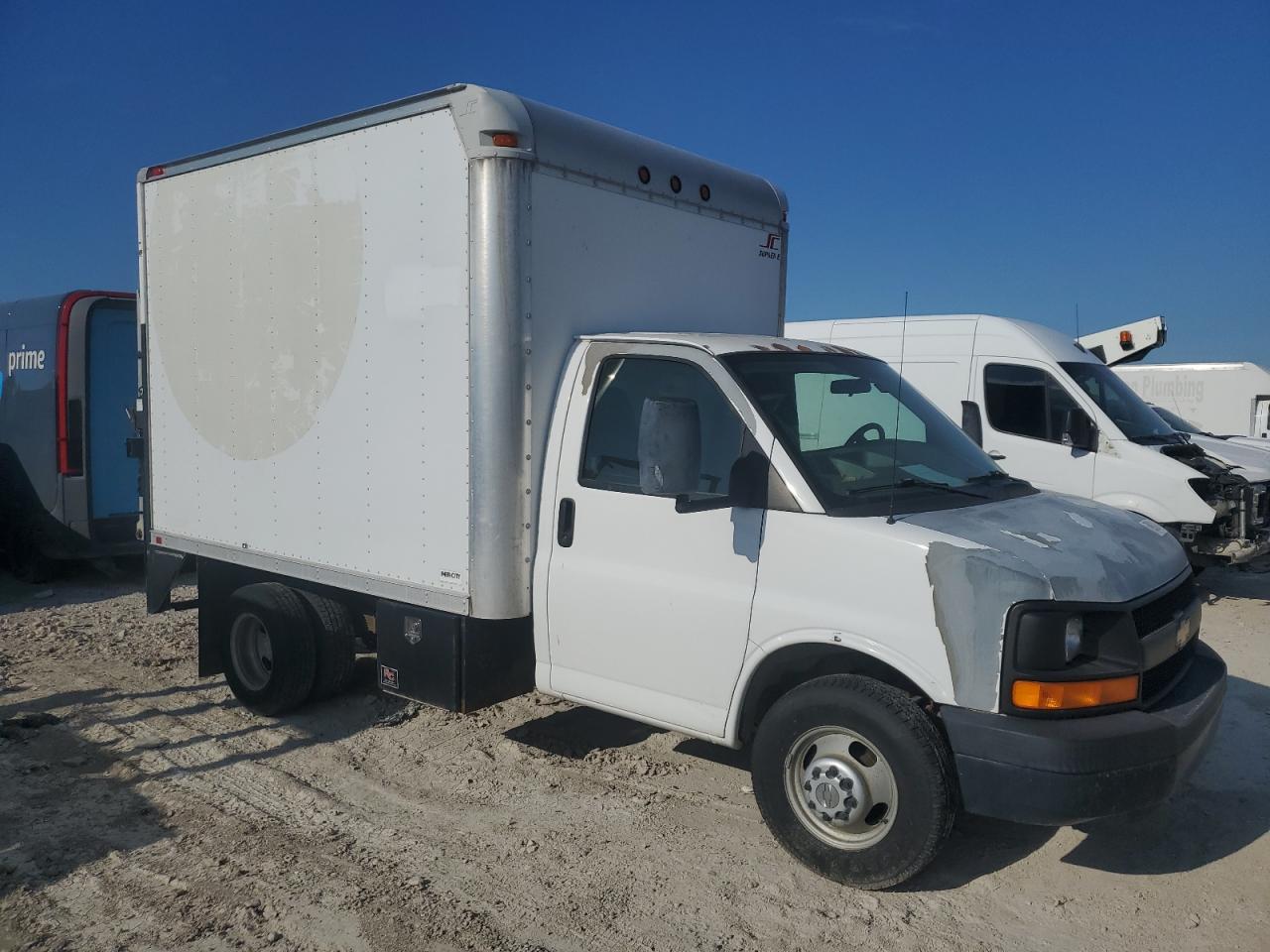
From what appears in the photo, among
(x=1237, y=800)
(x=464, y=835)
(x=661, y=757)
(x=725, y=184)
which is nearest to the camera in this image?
(x=464, y=835)

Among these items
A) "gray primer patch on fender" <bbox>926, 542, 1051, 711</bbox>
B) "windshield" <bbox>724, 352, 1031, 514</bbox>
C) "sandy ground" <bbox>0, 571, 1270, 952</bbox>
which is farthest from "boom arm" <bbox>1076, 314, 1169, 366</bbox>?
"gray primer patch on fender" <bbox>926, 542, 1051, 711</bbox>

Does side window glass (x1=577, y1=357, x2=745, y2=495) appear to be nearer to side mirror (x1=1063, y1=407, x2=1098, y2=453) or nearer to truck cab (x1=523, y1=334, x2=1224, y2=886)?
truck cab (x1=523, y1=334, x2=1224, y2=886)

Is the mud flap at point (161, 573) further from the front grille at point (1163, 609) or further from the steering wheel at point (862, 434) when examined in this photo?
the front grille at point (1163, 609)

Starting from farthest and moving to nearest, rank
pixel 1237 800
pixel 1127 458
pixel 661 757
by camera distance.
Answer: pixel 1127 458 → pixel 661 757 → pixel 1237 800

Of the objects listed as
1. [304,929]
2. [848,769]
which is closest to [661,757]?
[848,769]

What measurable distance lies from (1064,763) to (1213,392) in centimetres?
2077

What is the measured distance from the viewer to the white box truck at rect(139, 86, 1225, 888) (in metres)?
3.67

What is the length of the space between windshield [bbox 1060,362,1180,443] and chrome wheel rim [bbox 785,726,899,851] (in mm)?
6498

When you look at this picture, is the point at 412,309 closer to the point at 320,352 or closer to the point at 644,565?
the point at 320,352

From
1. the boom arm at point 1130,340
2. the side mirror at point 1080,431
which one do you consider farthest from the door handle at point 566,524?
the boom arm at point 1130,340

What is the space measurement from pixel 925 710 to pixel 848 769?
0.37m

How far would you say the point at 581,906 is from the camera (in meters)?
3.89

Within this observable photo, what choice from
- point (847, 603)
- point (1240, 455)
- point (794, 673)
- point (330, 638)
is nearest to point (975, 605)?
point (847, 603)

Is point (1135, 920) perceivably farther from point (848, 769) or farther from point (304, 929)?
point (304, 929)
